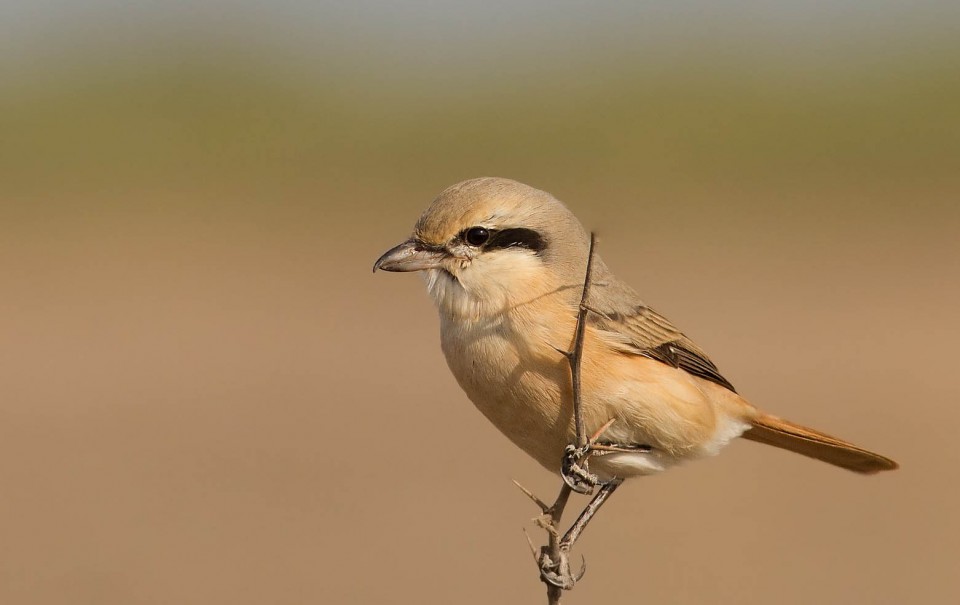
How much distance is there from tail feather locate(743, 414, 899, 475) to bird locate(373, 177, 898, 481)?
75 centimetres

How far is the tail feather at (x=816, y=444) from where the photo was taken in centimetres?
561

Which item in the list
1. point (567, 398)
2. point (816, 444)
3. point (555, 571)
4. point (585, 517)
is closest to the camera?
point (555, 571)

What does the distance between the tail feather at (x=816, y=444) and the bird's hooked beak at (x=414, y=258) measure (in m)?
1.84

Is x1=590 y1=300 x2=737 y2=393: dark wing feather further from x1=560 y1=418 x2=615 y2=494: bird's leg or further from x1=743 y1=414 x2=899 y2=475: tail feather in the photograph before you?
x1=560 y1=418 x2=615 y2=494: bird's leg

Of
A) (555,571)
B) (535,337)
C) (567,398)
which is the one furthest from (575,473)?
(535,337)

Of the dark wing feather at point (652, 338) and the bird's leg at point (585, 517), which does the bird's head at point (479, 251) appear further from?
the bird's leg at point (585, 517)

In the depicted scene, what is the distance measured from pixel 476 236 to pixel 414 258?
0.83 ft

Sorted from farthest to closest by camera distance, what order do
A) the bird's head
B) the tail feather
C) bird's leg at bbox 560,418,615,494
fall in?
the tail feather, the bird's head, bird's leg at bbox 560,418,615,494

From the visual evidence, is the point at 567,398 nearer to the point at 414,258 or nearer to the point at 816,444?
the point at 414,258

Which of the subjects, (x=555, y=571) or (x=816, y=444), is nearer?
(x=555, y=571)

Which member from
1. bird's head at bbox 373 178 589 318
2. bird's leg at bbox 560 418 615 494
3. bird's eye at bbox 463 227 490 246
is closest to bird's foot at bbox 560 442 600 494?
bird's leg at bbox 560 418 615 494

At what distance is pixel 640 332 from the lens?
5125 millimetres

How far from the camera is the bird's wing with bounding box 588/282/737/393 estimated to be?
16.3 ft

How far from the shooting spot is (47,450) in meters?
10.7
